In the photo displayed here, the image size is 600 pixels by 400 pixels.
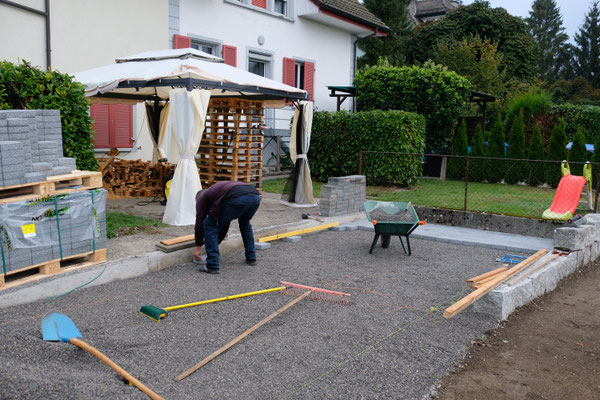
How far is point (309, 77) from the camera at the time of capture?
61.8 ft

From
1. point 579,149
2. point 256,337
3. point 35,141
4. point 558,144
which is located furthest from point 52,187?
→ point 579,149

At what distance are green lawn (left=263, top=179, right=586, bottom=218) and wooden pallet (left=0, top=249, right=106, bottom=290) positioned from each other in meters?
7.58

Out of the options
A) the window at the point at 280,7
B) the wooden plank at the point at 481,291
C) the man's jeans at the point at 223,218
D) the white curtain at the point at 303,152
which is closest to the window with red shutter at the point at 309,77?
the window at the point at 280,7

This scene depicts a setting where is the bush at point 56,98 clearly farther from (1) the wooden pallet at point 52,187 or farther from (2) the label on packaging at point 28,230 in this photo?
(2) the label on packaging at point 28,230

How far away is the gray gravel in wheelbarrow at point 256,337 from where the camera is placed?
12.2 ft

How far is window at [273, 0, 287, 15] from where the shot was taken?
17.9 m

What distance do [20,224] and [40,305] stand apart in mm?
867

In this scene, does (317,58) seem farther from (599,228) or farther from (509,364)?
(509,364)

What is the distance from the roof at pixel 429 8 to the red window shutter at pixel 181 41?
1797 inches

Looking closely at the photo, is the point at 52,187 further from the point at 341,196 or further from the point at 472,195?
the point at 472,195

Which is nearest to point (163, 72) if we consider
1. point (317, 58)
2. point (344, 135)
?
point (344, 135)

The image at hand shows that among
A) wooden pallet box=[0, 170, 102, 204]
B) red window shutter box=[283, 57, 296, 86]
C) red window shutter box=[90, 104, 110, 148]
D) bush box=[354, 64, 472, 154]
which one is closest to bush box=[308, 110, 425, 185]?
bush box=[354, 64, 472, 154]

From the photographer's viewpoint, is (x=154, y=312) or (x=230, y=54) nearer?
(x=154, y=312)

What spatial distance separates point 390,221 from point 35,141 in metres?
5.03
